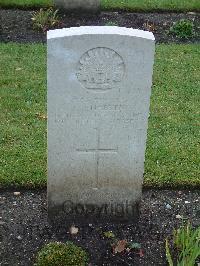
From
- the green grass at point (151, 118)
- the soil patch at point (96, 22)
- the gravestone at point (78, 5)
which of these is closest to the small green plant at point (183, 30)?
the soil patch at point (96, 22)

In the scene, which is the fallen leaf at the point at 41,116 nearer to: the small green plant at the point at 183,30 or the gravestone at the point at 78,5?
the small green plant at the point at 183,30

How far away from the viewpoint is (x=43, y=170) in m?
5.45

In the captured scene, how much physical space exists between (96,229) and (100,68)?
1389 mm

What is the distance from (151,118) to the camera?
6.58 meters

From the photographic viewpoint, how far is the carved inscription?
409cm

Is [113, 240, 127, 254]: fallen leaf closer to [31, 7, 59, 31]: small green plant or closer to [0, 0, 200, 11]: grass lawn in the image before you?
[31, 7, 59, 31]: small green plant

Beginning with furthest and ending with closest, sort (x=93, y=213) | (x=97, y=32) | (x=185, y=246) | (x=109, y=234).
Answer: (x=93, y=213)
(x=109, y=234)
(x=185, y=246)
(x=97, y=32)

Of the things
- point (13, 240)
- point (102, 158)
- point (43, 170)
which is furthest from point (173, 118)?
point (13, 240)

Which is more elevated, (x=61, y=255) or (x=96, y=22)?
(x=96, y=22)

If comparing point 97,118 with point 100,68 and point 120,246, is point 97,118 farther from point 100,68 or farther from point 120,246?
point 120,246

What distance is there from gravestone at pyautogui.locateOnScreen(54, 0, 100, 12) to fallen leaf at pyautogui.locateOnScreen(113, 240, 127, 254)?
5.99m

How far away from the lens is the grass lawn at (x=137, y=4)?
32.9 feet

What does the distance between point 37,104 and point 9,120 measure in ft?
1.69

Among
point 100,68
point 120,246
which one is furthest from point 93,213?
point 100,68
